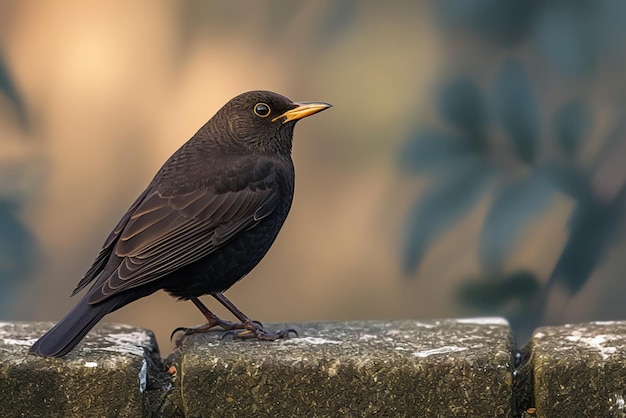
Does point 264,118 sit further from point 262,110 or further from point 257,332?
point 257,332

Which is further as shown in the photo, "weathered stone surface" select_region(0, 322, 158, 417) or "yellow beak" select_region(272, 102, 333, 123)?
"yellow beak" select_region(272, 102, 333, 123)

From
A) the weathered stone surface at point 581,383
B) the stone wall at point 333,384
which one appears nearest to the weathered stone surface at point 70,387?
the stone wall at point 333,384

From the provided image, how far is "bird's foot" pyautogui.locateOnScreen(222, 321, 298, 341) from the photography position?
2742 mm

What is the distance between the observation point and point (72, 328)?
2523 millimetres

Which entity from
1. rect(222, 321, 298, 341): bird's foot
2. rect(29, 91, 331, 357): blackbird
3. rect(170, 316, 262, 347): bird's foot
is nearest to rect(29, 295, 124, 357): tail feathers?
rect(29, 91, 331, 357): blackbird

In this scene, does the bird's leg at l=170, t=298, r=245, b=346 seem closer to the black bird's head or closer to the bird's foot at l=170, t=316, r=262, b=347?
the bird's foot at l=170, t=316, r=262, b=347

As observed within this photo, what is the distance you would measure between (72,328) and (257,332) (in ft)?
1.88

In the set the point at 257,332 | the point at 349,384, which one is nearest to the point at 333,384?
the point at 349,384

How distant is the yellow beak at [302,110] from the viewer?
3.32m

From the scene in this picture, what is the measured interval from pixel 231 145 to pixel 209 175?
0.22m

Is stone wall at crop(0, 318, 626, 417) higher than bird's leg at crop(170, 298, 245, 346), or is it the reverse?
stone wall at crop(0, 318, 626, 417)

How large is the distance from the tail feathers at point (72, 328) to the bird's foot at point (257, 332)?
37 cm

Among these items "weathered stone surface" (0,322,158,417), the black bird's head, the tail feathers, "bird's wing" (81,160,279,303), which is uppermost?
the black bird's head

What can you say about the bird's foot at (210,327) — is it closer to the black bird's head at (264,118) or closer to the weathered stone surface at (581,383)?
the black bird's head at (264,118)
